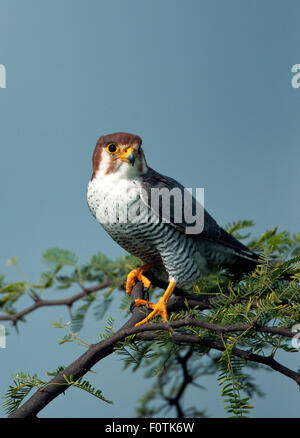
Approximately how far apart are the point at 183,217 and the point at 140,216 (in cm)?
18

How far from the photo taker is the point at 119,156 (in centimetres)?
174

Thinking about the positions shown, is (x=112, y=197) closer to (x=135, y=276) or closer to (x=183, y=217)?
(x=183, y=217)

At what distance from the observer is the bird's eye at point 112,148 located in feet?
5.69

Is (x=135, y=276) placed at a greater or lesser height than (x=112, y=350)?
greater

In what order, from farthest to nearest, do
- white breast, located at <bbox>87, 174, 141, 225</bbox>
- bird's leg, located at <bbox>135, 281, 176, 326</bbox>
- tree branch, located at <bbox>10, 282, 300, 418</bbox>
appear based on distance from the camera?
1. white breast, located at <bbox>87, 174, 141, 225</bbox>
2. bird's leg, located at <bbox>135, 281, 176, 326</bbox>
3. tree branch, located at <bbox>10, 282, 300, 418</bbox>

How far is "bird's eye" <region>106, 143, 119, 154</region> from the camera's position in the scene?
1.73 metres

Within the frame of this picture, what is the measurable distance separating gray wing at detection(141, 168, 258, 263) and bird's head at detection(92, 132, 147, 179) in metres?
0.07

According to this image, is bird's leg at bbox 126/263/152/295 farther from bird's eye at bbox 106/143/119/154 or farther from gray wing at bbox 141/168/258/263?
bird's eye at bbox 106/143/119/154

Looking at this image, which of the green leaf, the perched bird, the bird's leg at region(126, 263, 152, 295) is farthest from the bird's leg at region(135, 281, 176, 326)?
the green leaf

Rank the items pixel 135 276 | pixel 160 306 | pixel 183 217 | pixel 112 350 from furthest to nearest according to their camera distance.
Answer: pixel 135 276
pixel 183 217
pixel 160 306
pixel 112 350

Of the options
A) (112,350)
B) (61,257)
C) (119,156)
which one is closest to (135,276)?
(61,257)

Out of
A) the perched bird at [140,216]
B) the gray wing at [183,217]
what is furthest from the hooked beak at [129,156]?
the gray wing at [183,217]
